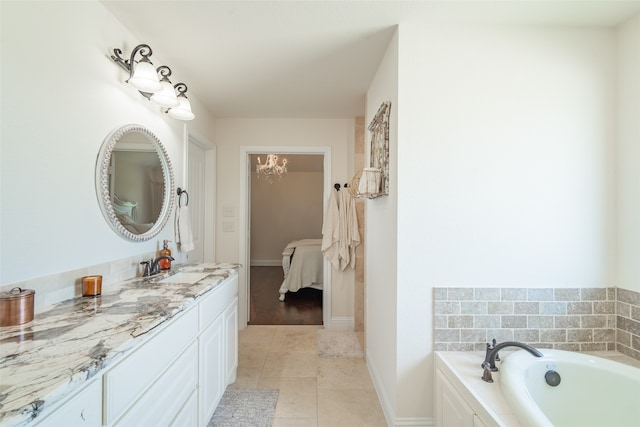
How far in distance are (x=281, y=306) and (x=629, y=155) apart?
3.63m

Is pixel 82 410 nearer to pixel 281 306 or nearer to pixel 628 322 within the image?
pixel 628 322

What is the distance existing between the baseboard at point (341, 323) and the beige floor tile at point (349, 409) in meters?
1.06

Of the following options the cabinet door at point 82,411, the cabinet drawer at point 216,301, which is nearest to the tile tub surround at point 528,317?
the cabinet drawer at point 216,301

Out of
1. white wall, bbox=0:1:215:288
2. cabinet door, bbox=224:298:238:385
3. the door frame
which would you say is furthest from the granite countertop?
the door frame

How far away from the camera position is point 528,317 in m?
1.56

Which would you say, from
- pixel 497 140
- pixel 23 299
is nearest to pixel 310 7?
pixel 497 140

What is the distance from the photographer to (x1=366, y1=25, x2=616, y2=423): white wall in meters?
1.56

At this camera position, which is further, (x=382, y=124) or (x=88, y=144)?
(x=382, y=124)

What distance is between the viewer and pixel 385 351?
181 cm

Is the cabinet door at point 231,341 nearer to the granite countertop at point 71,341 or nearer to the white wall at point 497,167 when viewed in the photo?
the granite countertop at point 71,341

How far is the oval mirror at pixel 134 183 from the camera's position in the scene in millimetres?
1425

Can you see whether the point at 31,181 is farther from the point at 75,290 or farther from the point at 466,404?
the point at 466,404

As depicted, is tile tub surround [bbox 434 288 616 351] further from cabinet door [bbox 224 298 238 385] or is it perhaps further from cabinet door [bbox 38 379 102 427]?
cabinet door [bbox 38 379 102 427]

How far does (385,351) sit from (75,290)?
1728 mm
